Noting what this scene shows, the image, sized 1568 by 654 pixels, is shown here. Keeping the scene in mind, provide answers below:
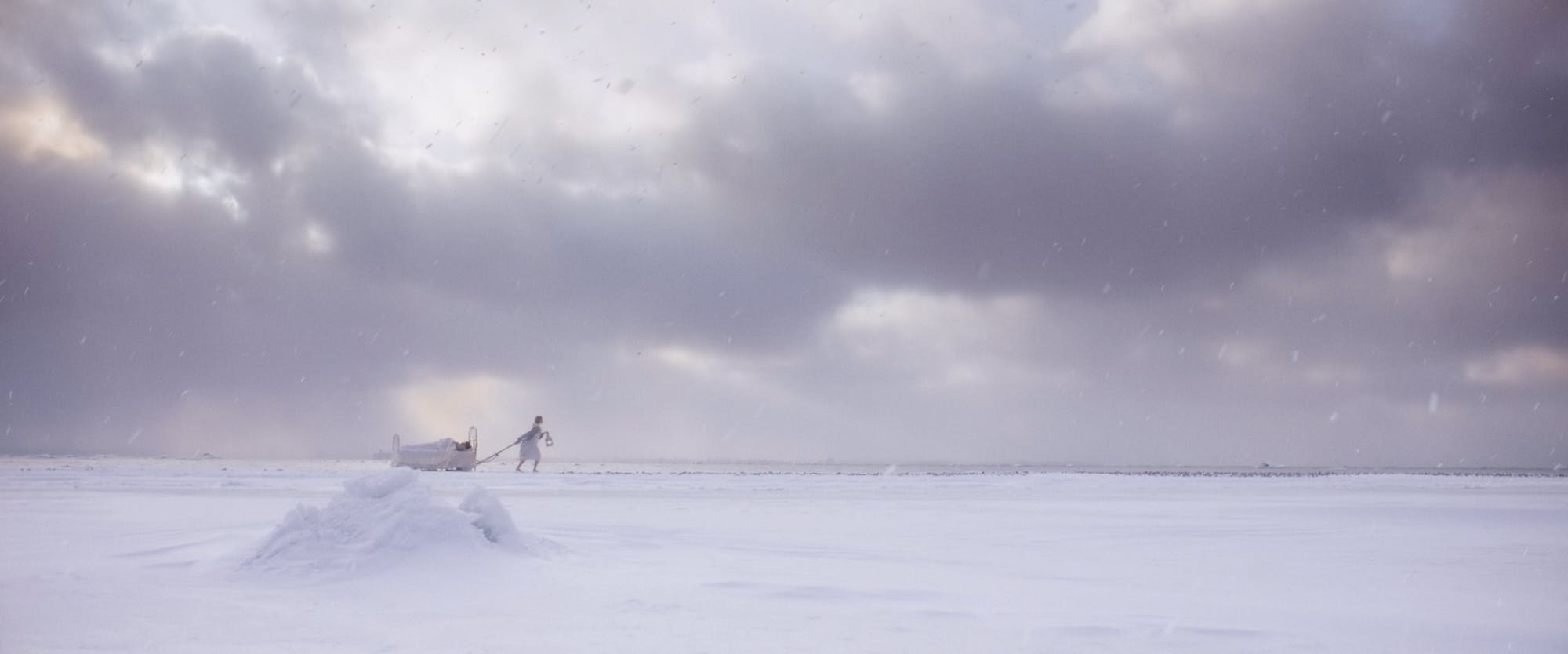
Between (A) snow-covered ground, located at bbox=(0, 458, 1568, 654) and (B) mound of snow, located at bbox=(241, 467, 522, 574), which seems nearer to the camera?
(A) snow-covered ground, located at bbox=(0, 458, 1568, 654)

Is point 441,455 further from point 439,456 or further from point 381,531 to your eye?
point 381,531

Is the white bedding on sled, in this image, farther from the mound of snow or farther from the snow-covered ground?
the mound of snow

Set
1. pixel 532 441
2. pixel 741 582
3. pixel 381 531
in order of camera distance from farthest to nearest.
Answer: pixel 532 441 < pixel 381 531 < pixel 741 582

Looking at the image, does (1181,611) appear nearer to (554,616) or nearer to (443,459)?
(554,616)

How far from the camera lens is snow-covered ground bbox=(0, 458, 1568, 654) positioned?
13.0 ft

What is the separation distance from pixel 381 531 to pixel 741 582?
244 centimetres

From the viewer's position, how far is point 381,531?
5.84 m

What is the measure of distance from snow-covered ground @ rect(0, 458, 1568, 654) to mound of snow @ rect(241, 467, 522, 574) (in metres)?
0.02

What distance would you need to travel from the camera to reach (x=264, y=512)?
10391mm

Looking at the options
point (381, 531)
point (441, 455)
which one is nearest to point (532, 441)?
point (441, 455)

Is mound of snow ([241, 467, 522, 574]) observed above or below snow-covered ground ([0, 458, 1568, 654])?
above

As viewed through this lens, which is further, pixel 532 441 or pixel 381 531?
pixel 532 441

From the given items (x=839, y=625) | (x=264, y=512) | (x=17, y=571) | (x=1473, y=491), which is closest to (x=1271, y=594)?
(x=839, y=625)

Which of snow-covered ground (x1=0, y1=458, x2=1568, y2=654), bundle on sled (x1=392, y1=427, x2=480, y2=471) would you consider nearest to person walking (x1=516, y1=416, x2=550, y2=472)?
bundle on sled (x1=392, y1=427, x2=480, y2=471)
